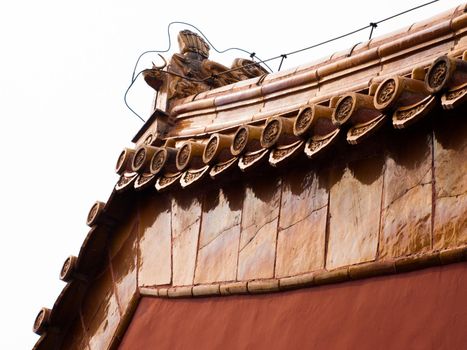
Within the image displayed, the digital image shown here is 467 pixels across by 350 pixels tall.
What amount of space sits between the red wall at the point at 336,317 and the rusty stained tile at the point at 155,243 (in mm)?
306

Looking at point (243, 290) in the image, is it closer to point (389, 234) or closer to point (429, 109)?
point (389, 234)

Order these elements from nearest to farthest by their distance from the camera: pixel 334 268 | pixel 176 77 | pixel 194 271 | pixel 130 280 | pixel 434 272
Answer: pixel 434 272
pixel 334 268
pixel 194 271
pixel 130 280
pixel 176 77

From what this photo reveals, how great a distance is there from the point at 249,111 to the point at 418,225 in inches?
78.5

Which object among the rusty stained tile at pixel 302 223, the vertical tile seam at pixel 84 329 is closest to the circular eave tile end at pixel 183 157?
the rusty stained tile at pixel 302 223

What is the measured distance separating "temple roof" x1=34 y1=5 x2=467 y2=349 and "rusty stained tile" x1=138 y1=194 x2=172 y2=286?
0.39 ft

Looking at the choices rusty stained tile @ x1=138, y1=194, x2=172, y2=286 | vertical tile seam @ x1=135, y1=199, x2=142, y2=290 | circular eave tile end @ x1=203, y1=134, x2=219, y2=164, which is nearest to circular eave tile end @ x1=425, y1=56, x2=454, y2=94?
circular eave tile end @ x1=203, y1=134, x2=219, y2=164

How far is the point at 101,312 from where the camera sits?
8.28m

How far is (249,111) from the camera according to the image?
7465 mm

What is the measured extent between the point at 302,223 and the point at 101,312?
2.27 meters

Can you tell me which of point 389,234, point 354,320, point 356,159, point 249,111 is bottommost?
point 354,320

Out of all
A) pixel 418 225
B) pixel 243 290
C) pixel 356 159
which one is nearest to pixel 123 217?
pixel 243 290

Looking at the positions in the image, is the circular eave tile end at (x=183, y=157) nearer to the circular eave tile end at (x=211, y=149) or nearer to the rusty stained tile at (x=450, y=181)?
the circular eave tile end at (x=211, y=149)

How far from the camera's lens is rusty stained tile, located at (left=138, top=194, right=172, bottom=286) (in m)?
7.66

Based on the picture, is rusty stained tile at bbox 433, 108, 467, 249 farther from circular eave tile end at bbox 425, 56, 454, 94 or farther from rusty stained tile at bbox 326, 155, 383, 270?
rusty stained tile at bbox 326, 155, 383, 270
